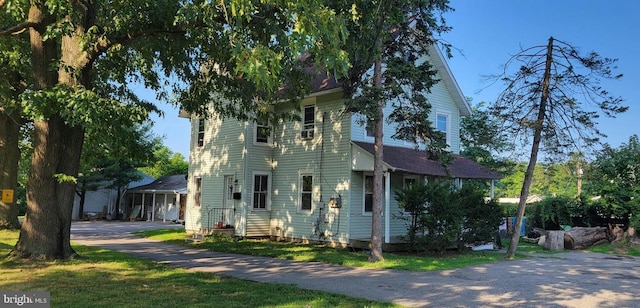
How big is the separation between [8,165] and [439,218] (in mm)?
17590

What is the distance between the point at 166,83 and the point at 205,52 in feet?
8.21

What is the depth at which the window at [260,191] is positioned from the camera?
1923 cm

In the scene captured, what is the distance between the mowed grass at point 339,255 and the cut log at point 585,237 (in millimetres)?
4987

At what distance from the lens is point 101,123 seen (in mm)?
8898

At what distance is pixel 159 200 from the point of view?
122ft

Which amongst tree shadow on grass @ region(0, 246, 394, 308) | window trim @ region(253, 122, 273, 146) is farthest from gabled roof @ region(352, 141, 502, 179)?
tree shadow on grass @ region(0, 246, 394, 308)

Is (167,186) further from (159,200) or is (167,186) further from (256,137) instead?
(256,137)

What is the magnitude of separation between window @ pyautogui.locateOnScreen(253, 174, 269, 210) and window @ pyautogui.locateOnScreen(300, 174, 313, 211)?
1.88 meters

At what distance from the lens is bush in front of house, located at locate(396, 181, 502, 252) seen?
14516 millimetres

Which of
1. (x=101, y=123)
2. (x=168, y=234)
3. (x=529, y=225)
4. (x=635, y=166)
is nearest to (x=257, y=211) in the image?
(x=168, y=234)

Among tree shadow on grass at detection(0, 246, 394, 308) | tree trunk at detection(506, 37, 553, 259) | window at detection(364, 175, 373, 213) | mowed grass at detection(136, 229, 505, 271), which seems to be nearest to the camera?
tree shadow on grass at detection(0, 246, 394, 308)

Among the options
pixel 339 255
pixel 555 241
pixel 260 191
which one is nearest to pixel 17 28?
pixel 339 255

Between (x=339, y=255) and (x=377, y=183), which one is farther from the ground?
(x=377, y=183)

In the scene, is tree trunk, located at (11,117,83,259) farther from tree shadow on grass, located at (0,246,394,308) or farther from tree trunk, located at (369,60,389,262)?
tree trunk, located at (369,60,389,262)
